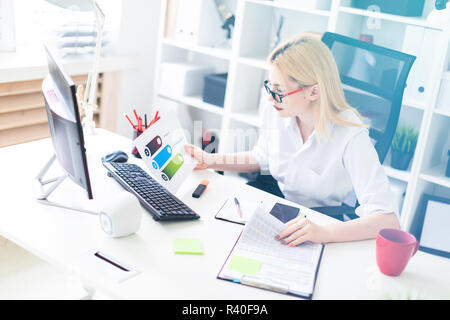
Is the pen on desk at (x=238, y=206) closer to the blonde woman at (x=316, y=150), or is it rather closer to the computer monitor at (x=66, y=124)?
the blonde woman at (x=316, y=150)

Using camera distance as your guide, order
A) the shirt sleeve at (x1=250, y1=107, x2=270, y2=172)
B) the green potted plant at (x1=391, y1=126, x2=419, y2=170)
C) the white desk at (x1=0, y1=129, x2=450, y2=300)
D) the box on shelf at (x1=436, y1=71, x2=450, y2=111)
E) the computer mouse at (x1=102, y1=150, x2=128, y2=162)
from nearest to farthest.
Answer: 1. the white desk at (x1=0, y1=129, x2=450, y2=300)
2. the computer mouse at (x1=102, y1=150, x2=128, y2=162)
3. the shirt sleeve at (x1=250, y1=107, x2=270, y2=172)
4. the box on shelf at (x1=436, y1=71, x2=450, y2=111)
5. the green potted plant at (x1=391, y1=126, x2=419, y2=170)

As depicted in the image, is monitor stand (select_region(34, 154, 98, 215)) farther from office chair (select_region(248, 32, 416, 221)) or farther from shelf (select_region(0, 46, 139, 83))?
shelf (select_region(0, 46, 139, 83))

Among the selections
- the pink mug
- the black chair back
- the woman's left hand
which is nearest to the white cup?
the woman's left hand

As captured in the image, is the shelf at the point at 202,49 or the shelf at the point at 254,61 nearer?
the shelf at the point at 254,61

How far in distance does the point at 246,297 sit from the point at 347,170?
743mm

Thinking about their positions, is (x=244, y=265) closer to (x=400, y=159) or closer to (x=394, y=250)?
(x=394, y=250)

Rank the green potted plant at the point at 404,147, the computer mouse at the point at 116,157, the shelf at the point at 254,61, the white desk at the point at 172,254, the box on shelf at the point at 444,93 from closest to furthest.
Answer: the white desk at the point at 172,254 → the computer mouse at the point at 116,157 → the box on shelf at the point at 444,93 → the green potted plant at the point at 404,147 → the shelf at the point at 254,61

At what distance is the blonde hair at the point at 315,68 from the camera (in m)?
1.71

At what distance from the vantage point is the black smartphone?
1589 mm

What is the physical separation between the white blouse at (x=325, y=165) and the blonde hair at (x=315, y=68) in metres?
0.05

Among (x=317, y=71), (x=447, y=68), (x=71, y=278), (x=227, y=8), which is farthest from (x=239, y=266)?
(x=227, y=8)

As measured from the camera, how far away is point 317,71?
171cm

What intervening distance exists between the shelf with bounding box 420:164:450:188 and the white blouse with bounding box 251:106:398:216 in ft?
2.84

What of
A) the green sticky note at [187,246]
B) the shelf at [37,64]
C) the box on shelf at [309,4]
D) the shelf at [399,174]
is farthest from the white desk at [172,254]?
the box on shelf at [309,4]
